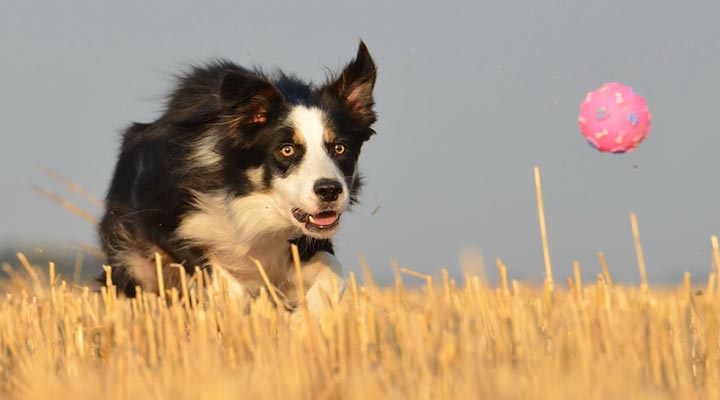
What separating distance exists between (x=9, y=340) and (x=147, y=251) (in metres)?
2.26

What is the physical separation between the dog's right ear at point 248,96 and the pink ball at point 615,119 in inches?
65.1

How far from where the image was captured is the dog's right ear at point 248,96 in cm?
627

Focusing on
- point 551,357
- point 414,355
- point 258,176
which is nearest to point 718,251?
point 551,357

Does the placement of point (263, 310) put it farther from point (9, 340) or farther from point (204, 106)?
point (204, 106)

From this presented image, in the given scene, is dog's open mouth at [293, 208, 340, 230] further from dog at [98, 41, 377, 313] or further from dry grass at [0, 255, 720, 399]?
dry grass at [0, 255, 720, 399]

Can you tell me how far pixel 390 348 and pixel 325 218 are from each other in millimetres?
2398

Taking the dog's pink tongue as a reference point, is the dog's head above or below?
above

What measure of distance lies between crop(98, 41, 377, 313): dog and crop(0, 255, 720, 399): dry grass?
1123 mm

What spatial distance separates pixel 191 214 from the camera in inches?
257

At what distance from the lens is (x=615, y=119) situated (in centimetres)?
607

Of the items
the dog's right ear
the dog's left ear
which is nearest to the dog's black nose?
the dog's right ear

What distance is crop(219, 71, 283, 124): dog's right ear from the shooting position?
20.6 feet

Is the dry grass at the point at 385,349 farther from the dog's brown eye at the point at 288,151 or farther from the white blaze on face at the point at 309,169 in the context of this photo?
the dog's brown eye at the point at 288,151

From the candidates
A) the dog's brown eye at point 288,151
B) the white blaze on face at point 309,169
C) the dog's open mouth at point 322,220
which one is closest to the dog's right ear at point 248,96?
the white blaze on face at point 309,169
